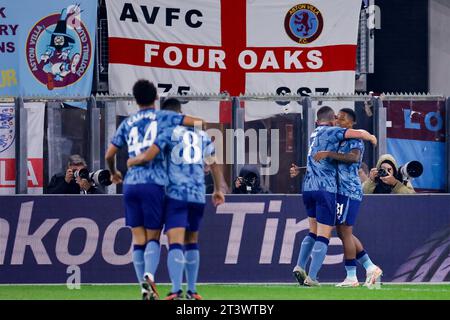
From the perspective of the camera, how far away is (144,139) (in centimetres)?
1534

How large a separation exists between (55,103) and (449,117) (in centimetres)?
547

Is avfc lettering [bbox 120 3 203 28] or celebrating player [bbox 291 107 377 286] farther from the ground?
avfc lettering [bbox 120 3 203 28]

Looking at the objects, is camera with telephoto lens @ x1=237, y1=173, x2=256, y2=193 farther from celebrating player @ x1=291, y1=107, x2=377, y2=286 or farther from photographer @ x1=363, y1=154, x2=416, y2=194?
celebrating player @ x1=291, y1=107, x2=377, y2=286

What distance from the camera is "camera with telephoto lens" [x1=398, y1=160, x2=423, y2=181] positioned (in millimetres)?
21062

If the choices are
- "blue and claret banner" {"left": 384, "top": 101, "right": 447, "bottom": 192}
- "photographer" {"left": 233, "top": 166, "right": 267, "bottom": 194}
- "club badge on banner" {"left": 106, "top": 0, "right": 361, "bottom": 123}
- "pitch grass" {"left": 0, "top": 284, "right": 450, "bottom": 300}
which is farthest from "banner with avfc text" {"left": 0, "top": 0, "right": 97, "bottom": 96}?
"blue and claret banner" {"left": 384, "top": 101, "right": 447, "bottom": 192}

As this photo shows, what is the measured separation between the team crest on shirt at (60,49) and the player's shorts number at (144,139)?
8678mm

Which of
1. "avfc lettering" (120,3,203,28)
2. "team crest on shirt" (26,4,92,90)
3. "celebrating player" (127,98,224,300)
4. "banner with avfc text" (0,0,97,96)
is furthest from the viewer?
"avfc lettering" (120,3,203,28)

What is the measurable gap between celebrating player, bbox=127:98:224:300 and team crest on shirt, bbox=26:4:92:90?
864 cm

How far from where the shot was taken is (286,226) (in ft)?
68.0

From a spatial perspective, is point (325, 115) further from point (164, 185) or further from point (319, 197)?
point (164, 185)

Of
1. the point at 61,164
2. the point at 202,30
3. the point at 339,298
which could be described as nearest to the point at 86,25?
the point at 202,30

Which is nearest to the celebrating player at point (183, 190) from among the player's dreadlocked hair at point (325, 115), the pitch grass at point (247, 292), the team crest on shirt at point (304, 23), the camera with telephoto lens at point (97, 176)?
the pitch grass at point (247, 292)

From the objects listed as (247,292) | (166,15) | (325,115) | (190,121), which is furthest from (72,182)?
(190,121)

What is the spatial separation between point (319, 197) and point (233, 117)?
9.55ft
